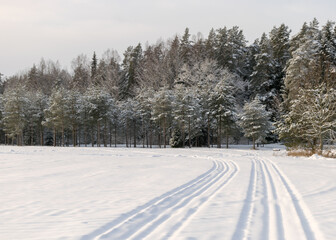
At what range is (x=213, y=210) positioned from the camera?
6.46 m

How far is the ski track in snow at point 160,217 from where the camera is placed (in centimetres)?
482

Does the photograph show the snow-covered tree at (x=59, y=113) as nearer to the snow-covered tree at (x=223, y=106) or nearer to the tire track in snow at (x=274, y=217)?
the snow-covered tree at (x=223, y=106)

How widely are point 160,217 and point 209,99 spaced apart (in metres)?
40.4

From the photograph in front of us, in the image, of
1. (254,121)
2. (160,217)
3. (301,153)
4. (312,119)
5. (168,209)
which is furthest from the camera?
(254,121)

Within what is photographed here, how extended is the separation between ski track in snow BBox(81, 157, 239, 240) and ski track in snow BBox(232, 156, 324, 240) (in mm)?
1180

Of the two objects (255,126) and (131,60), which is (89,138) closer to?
(131,60)

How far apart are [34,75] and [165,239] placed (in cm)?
9871

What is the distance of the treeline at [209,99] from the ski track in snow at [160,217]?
20464 mm

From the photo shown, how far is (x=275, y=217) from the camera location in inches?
231

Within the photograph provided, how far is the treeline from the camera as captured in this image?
27.7 meters

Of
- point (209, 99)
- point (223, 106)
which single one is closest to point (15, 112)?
point (209, 99)

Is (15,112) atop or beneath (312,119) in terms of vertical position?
atop

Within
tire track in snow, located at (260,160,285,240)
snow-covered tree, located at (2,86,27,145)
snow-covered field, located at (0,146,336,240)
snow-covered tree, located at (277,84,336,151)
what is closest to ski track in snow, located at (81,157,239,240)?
snow-covered field, located at (0,146,336,240)

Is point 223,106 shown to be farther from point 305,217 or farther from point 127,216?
point 127,216
